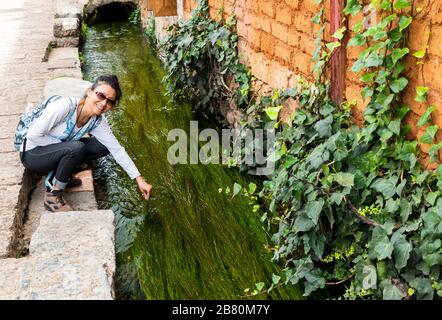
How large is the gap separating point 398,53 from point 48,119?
2411 millimetres

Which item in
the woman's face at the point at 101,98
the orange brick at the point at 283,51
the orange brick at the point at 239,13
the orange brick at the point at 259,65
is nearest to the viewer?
the woman's face at the point at 101,98

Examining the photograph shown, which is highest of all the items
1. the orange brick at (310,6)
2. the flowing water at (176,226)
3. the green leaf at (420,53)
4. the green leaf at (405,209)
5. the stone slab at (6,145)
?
the orange brick at (310,6)

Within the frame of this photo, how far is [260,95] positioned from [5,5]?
933 centimetres

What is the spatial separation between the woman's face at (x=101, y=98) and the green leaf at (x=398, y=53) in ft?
6.10

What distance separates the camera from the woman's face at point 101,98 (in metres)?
3.75

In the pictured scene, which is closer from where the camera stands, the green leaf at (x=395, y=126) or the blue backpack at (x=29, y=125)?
the green leaf at (x=395, y=126)

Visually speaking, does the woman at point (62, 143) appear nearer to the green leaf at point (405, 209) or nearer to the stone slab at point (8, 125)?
the stone slab at point (8, 125)

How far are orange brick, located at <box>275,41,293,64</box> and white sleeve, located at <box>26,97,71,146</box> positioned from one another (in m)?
1.70

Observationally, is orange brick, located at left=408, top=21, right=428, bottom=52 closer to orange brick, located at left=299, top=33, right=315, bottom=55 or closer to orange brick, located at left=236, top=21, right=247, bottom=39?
orange brick, located at left=299, top=33, right=315, bottom=55

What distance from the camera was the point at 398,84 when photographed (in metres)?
2.92

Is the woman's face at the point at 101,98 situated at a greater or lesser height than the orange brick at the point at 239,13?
lesser

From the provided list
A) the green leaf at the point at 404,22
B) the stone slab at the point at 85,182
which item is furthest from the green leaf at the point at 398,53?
the stone slab at the point at 85,182

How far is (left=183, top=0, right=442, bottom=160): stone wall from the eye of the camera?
2.76 m

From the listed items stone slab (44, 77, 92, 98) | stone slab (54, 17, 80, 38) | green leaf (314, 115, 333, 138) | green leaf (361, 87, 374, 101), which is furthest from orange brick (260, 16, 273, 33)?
stone slab (54, 17, 80, 38)
